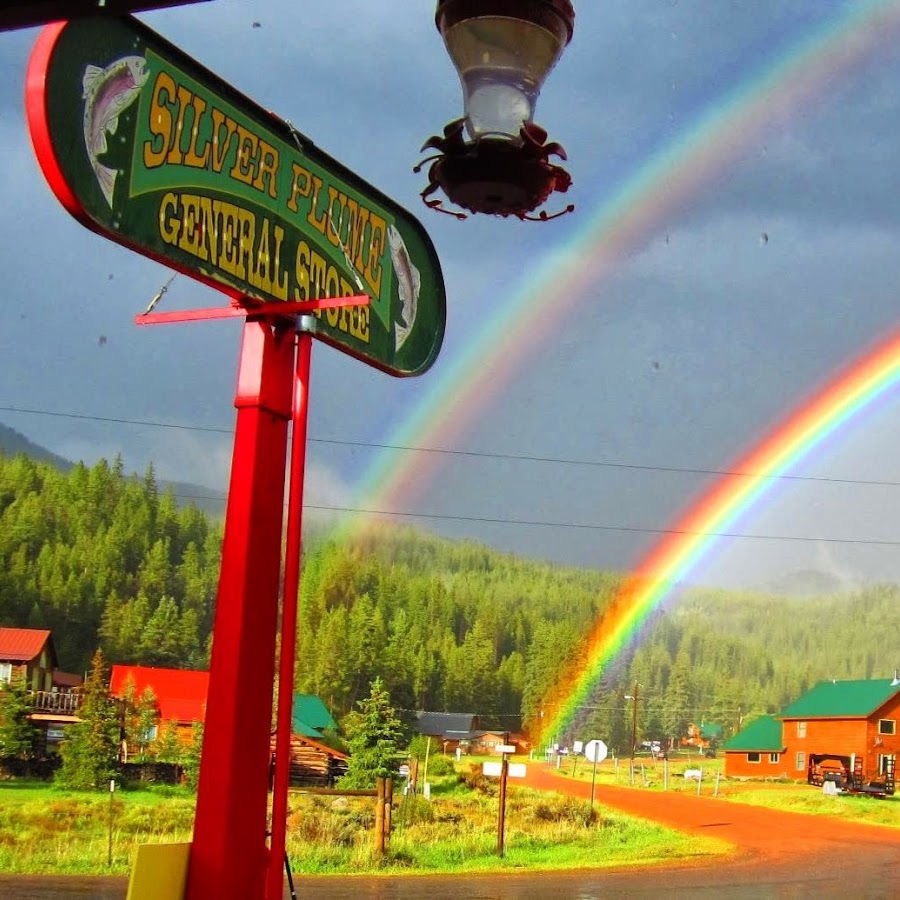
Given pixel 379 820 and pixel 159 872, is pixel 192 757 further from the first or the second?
pixel 159 872

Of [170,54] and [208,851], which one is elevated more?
[170,54]

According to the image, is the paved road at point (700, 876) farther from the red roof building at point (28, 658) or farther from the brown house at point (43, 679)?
the red roof building at point (28, 658)

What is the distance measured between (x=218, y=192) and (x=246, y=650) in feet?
3.97

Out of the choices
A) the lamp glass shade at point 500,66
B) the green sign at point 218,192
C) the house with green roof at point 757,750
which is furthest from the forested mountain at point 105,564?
the lamp glass shade at point 500,66

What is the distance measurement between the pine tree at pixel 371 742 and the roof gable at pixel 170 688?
1.91 m

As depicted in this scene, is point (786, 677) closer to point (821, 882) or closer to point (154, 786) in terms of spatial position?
point (821, 882)

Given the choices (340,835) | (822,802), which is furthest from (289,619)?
(822,802)

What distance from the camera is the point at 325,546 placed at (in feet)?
91.3

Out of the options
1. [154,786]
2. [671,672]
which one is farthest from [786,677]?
[154,786]

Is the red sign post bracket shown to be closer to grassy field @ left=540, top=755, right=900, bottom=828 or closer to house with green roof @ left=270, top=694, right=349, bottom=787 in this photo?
house with green roof @ left=270, top=694, right=349, bottom=787

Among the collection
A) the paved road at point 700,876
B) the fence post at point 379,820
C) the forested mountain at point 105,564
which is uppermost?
the forested mountain at point 105,564

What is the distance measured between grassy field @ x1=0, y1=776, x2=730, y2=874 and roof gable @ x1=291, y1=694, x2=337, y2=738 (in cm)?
189

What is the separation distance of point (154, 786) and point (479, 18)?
13160mm

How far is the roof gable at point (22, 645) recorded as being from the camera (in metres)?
16.0
